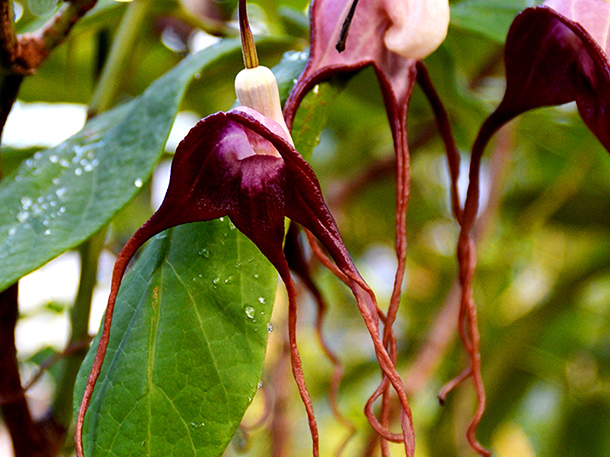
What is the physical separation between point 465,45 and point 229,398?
28.8 inches

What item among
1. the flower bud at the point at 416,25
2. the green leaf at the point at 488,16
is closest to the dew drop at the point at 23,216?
the flower bud at the point at 416,25

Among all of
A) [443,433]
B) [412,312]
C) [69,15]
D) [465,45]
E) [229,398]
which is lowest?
[412,312]

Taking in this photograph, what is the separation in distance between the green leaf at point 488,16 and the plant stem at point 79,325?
0.99 ft

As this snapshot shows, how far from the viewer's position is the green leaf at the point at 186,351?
0.94 ft

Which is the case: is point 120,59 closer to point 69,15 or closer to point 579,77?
point 69,15

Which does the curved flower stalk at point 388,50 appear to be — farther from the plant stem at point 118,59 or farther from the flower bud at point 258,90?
the plant stem at point 118,59

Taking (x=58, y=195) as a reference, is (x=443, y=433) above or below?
below

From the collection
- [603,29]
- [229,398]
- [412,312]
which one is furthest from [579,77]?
[412,312]

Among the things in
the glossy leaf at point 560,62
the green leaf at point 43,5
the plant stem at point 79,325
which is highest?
the green leaf at point 43,5

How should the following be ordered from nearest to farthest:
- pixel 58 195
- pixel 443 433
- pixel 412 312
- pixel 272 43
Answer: pixel 58 195 → pixel 272 43 → pixel 443 433 → pixel 412 312

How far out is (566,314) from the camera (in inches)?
43.2

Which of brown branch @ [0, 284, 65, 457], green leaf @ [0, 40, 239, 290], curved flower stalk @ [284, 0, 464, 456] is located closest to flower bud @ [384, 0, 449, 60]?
curved flower stalk @ [284, 0, 464, 456]

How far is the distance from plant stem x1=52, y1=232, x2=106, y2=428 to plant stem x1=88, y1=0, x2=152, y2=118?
0.35 feet

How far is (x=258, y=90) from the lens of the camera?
26cm
